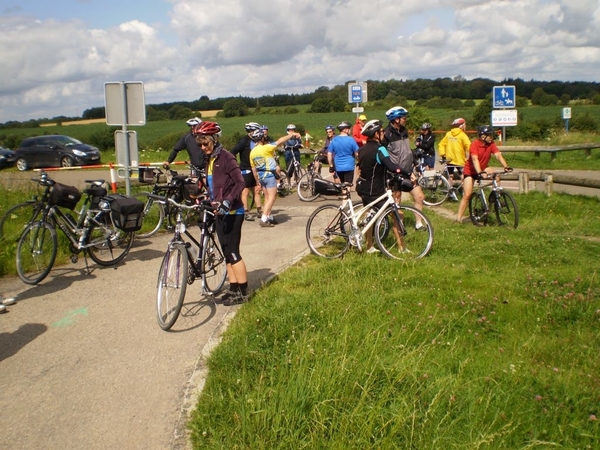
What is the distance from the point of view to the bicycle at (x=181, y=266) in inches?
236

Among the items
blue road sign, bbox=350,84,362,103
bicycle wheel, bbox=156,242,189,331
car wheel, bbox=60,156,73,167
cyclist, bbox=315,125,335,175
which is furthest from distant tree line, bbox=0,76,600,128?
bicycle wheel, bbox=156,242,189,331

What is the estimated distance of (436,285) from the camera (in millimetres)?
6668

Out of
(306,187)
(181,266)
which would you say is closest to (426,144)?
(306,187)

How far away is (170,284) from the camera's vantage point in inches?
238

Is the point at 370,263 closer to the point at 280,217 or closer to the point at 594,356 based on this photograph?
the point at 594,356

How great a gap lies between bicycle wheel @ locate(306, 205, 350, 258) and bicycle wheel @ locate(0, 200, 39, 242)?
3808 mm

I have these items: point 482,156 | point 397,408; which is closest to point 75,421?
point 397,408

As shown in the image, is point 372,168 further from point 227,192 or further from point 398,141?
point 227,192

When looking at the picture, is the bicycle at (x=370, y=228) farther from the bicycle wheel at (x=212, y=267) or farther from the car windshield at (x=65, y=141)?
the car windshield at (x=65, y=141)

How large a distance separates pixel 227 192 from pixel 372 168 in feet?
8.76

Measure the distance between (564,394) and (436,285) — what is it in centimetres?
256

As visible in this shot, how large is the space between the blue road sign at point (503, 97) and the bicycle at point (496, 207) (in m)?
12.7

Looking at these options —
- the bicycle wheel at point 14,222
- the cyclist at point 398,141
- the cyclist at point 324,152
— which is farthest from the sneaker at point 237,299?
the cyclist at point 324,152

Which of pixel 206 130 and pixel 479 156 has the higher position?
pixel 206 130
